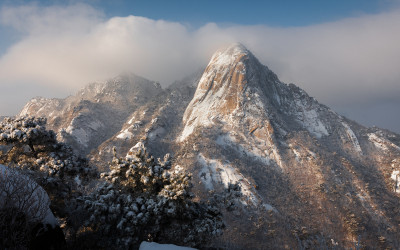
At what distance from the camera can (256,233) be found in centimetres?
5078

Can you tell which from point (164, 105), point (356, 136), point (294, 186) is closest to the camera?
point (294, 186)

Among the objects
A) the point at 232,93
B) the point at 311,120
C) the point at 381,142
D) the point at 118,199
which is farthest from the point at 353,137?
the point at 118,199

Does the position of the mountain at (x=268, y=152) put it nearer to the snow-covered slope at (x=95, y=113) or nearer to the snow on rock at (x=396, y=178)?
the snow on rock at (x=396, y=178)

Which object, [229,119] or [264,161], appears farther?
[229,119]

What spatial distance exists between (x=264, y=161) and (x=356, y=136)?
171 ft

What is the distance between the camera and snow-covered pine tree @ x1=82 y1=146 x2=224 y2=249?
15.5 meters

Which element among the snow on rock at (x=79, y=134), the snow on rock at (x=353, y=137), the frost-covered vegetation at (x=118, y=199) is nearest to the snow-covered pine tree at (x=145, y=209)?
the frost-covered vegetation at (x=118, y=199)

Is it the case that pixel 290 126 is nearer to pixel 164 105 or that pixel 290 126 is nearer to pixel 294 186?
pixel 294 186

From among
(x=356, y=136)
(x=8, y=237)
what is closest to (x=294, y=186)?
(x=356, y=136)

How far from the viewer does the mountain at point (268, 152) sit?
5700 centimetres

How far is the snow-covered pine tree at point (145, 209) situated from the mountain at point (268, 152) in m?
17.7

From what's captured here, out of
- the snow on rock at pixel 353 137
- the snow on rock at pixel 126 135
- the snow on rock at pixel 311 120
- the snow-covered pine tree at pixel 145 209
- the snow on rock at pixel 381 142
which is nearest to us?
the snow-covered pine tree at pixel 145 209

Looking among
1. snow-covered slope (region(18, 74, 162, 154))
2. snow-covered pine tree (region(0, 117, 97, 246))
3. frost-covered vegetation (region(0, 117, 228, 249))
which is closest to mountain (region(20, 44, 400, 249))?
snow-covered slope (region(18, 74, 162, 154))

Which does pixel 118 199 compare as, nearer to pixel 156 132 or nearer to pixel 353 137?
pixel 156 132
